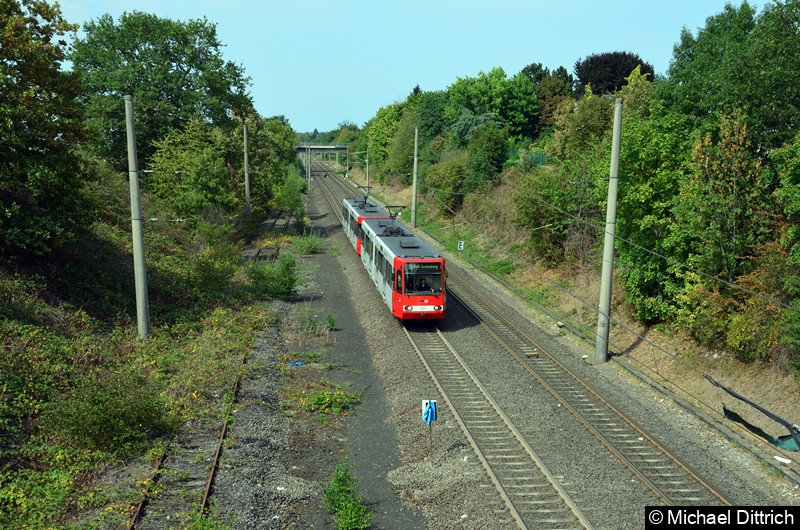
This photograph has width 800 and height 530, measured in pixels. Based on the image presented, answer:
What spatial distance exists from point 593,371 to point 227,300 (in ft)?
43.7

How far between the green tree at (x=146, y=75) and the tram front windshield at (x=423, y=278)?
21271 millimetres

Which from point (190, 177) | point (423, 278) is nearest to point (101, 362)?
point (423, 278)

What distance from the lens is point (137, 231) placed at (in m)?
Answer: 15.8

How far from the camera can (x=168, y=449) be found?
11906mm

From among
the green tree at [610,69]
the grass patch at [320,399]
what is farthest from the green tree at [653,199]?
the green tree at [610,69]

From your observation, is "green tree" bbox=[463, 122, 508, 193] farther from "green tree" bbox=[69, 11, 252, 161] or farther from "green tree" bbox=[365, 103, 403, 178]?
"green tree" bbox=[365, 103, 403, 178]

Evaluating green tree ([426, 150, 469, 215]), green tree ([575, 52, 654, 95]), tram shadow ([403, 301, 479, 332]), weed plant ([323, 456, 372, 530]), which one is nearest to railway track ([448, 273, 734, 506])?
tram shadow ([403, 301, 479, 332])

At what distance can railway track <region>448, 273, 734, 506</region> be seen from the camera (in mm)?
11000

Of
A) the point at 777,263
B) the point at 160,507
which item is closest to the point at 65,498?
the point at 160,507

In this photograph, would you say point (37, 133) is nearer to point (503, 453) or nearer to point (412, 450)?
point (412, 450)

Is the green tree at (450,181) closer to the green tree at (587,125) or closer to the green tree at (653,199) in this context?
the green tree at (587,125)

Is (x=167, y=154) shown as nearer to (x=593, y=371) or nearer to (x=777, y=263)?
(x=593, y=371)

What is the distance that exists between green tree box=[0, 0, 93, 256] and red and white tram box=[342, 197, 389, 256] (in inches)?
608

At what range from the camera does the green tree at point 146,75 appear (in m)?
34.6
